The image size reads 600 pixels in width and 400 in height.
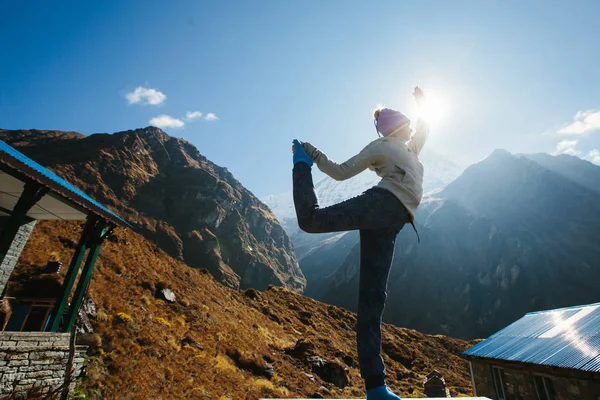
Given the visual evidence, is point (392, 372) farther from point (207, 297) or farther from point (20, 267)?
point (20, 267)

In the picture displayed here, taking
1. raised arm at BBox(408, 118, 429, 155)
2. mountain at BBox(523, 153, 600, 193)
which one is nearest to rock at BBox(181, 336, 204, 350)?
raised arm at BBox(408, 118, 429, 155)

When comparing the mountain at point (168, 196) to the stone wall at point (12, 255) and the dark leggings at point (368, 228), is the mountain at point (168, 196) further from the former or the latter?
the dark leggings at point (368, 228)

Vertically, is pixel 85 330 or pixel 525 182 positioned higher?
pixel 525 182

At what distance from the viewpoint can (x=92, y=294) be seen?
48.1 feet

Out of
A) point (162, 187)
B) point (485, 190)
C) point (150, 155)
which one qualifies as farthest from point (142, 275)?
point (485, 190)

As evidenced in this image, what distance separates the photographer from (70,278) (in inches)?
392

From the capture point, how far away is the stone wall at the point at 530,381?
1108 cm

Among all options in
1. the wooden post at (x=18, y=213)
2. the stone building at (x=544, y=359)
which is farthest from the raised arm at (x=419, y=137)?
the stone building at (x=544, y=359)

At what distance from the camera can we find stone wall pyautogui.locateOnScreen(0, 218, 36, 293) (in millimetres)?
11750

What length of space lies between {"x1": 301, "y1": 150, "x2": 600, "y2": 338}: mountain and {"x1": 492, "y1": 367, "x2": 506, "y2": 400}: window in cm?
9204

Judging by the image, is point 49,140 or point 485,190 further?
point 485,190

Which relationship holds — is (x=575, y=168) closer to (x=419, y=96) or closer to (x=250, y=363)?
(x=250, y=363)

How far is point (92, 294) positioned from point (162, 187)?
104m

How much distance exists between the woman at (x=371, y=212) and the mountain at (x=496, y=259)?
111m
